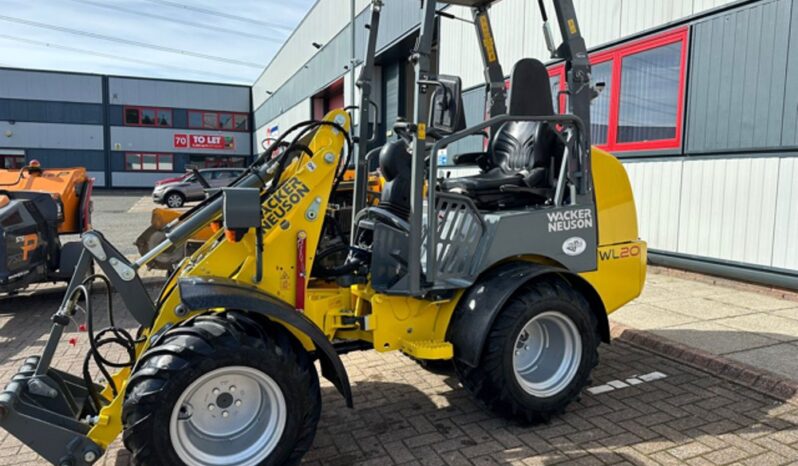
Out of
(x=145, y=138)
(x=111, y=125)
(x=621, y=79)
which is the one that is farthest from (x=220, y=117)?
(x=621, y=79)

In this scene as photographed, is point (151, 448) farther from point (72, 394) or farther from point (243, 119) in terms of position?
point (243, 119)

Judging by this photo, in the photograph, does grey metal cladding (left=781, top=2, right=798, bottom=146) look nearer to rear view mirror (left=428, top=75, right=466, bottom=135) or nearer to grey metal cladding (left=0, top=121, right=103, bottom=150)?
rear view mirror (left=428, top=75, right=466, bottom=135)

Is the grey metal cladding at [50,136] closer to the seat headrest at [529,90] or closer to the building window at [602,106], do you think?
the building window at [602,106]

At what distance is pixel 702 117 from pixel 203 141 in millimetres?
39014

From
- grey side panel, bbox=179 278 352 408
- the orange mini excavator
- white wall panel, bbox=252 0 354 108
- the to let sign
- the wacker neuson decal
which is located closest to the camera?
grey side panel, bbox=179 278 352 408

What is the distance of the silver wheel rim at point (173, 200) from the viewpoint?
26469mm

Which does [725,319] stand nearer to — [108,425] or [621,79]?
[621,79]

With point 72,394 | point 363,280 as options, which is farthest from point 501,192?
point 72,394

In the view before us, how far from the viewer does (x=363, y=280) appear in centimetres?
387

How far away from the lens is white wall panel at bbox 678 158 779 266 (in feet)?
22.5

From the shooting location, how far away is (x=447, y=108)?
359 centimetres

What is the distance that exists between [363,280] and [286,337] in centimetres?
82

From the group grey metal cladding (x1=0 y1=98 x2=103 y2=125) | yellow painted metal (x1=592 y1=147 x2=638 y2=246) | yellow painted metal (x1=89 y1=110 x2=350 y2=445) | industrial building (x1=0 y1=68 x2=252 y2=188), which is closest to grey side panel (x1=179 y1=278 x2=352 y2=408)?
yellow painted metal (x1=89 y1=110 x2=350 y2=445)

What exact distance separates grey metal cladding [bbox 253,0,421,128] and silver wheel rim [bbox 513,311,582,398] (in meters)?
2.82
